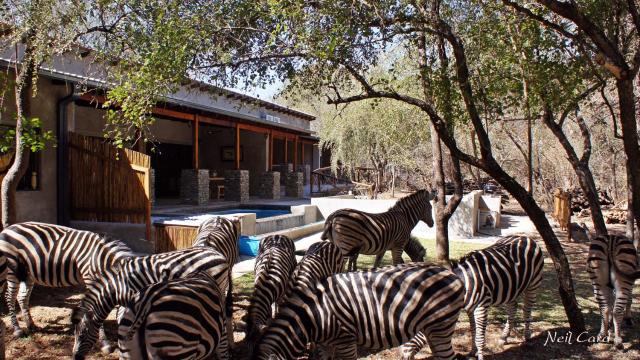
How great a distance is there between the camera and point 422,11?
21.1ft

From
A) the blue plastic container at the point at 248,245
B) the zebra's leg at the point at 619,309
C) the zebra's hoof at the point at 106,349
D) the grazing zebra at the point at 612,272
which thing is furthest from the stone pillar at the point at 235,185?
the zebra's leg at the point at 619,309

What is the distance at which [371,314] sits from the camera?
3.71 metres

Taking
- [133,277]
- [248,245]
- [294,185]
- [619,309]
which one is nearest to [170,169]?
[294,185]

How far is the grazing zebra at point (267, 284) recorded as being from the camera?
466cm

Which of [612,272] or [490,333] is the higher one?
[612,272]

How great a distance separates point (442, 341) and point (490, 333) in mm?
2336

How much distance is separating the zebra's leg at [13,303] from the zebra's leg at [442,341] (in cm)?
459

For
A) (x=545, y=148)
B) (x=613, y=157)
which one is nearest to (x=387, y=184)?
(x=545, y=148)

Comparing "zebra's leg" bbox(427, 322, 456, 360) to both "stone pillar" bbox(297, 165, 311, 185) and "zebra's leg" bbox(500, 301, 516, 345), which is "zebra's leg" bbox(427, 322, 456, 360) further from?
"stone pillar" bbox(297, 165, 311, 185)

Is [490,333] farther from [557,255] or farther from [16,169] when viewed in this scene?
[16,169]

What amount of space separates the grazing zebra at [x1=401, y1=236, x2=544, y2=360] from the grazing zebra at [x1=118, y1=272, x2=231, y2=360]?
205 cm

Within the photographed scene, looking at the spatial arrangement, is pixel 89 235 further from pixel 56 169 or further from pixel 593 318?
pixel 593 318

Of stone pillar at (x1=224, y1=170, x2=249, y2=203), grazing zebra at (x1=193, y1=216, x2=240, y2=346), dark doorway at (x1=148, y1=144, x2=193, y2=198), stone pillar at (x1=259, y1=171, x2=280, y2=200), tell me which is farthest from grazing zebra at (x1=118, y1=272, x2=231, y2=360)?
dark doorway at (x1=148, y1=144, x2=193, y2=198)

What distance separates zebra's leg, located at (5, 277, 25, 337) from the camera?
546 centimetres
